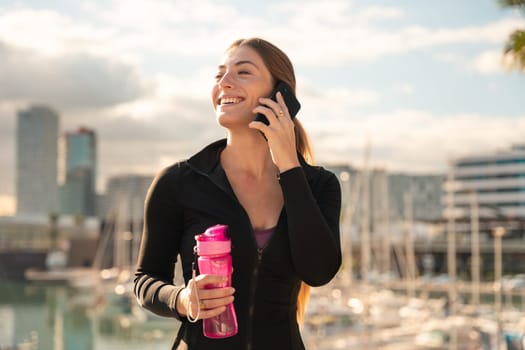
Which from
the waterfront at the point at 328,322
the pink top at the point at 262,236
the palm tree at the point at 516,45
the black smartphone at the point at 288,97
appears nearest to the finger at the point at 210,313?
the pink top at the point at 262,236

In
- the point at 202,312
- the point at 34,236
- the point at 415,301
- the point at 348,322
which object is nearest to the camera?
the point at 202,312

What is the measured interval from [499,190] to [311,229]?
4149 inches

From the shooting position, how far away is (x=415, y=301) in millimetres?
44469

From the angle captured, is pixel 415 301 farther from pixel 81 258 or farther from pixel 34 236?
pixel 34 236

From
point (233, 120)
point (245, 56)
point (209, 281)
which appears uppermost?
point (245, 56)

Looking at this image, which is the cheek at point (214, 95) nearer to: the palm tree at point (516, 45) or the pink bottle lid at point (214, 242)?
the pink bottle lid at point (214, 242)

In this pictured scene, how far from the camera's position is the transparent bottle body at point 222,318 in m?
2.10

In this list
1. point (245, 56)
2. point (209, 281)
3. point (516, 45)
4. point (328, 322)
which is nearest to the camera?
point (209, 281)

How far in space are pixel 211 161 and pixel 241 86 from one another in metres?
0.28

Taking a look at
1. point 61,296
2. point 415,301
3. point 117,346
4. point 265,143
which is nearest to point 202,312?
point 265,143

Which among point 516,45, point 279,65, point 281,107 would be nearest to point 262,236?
point 281,107

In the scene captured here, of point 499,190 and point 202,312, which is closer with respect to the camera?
point 202,312

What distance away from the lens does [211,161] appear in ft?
8.43

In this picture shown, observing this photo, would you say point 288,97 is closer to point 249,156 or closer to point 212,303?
point 249,156
